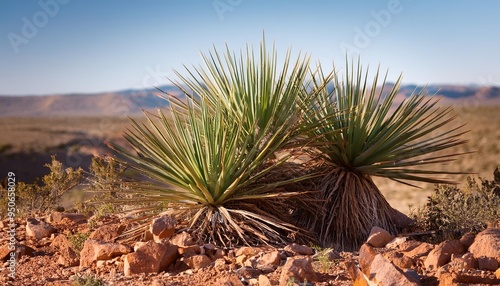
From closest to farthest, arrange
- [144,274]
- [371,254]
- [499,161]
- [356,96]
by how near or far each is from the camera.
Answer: [371,254] < [144,274] < [356,96] < [499,161]

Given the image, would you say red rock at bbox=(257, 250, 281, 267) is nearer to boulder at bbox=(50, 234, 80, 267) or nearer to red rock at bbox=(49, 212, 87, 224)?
boulder at bbox=(50, 234, 80, 267)

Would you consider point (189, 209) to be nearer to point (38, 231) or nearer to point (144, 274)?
point (144, 274)

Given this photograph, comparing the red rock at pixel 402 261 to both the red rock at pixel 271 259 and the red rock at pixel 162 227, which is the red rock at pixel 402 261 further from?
the red rock at pixel 162 227

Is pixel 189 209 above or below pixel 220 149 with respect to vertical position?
below

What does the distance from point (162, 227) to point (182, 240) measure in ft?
0.89

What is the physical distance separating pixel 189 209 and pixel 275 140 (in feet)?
3.84

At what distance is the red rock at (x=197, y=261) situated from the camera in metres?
5.46

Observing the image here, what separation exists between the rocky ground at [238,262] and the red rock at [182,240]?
1 centimetres

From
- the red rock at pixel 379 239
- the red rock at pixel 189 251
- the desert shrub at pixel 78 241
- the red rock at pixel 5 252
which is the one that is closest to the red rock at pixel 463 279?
the red rock at pixel 379 239

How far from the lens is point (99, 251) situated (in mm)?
5879

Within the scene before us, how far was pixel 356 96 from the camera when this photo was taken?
784 cm

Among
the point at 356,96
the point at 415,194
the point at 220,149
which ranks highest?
the point at 356,96

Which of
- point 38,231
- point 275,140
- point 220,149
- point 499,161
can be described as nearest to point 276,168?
point 275,140

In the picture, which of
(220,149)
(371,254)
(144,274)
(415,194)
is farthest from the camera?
(415,194)
